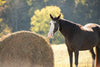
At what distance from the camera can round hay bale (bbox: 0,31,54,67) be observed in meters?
8.58

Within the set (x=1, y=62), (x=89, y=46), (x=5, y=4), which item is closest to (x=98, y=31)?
(x=89, y=46)

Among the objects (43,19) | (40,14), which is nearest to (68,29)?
(43,19)

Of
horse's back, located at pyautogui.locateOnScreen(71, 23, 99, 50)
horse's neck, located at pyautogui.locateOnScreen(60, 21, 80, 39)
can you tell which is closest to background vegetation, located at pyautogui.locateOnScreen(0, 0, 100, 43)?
horse's back, located at pyautogui.locateOnScreen(71, 23, 99, 50)

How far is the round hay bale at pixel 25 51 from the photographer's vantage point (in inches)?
338

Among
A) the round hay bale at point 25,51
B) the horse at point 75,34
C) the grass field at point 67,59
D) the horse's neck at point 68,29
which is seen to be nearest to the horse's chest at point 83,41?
the horse at point 75,34

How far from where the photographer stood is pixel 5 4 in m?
59.5

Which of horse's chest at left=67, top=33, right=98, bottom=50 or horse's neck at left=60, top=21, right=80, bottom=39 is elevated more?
horse's neck at left=60, top=21, right=80, bottom=39

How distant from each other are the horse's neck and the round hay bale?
3.21 feet

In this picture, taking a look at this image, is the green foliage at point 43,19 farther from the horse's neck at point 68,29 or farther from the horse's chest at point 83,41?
the horse's neck at point 68,29

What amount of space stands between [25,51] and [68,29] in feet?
6.83

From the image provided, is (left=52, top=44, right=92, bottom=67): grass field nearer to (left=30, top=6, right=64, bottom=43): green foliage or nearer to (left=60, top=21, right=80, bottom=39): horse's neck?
(left=60, top=21, right=80, bottom=39): horse's neck

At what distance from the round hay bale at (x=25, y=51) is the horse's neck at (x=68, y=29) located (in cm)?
98

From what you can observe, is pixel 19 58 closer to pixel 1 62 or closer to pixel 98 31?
pixel 1 62

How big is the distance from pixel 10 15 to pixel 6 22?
192 cm
